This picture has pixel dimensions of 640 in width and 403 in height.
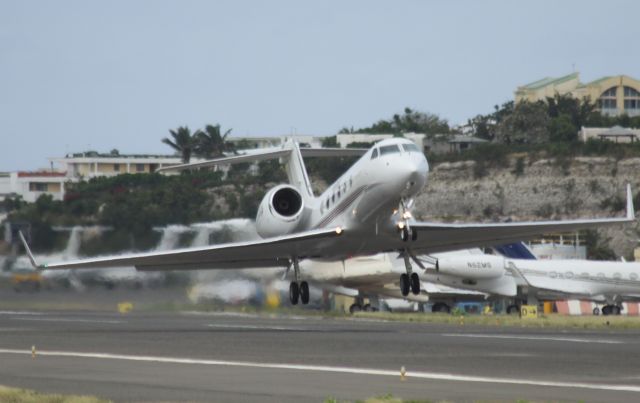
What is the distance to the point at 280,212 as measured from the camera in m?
37.6

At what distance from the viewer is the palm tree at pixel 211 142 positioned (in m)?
129

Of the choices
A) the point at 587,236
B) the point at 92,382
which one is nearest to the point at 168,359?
the point at 92,382

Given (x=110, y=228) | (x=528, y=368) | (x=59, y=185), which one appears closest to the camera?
(x=528, y=368)

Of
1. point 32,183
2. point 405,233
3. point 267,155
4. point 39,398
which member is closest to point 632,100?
point 32,183

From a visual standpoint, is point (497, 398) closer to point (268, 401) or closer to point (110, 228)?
point (268, 401)

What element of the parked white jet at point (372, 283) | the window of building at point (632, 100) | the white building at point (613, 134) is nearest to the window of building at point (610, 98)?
the window of building at point (632, 100)

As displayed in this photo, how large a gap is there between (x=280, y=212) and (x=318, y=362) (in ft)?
39.9

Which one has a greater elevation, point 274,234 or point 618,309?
point 274,234

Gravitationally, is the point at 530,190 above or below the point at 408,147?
below

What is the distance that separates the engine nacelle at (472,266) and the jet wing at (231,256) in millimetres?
22822

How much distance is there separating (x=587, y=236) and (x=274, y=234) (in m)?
64.6

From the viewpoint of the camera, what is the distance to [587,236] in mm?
98062

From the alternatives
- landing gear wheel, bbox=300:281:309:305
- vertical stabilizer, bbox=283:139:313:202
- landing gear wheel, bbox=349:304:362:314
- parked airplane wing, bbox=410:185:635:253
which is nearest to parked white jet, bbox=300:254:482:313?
landing gear wheel, bbox=349:304:362:314

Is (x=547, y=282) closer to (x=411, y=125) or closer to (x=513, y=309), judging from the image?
(x=513, y=309)
